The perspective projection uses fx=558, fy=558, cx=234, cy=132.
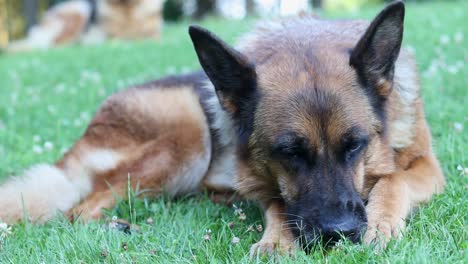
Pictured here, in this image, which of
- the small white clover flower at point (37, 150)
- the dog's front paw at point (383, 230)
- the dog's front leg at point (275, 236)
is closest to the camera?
the dog's front paw at point (383, 230)

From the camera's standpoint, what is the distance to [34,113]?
20.5 ft

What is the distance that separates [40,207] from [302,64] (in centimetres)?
188

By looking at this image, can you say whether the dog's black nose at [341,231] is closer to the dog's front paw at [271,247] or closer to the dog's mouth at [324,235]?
the dog's mouth at [324,235]

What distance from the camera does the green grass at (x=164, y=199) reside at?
2621mm

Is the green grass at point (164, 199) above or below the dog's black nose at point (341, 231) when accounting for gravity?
below

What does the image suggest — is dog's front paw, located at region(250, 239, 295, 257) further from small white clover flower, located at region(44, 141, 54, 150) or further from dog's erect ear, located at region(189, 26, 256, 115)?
small white clover flower, located at region(44, 141, 54, 150)

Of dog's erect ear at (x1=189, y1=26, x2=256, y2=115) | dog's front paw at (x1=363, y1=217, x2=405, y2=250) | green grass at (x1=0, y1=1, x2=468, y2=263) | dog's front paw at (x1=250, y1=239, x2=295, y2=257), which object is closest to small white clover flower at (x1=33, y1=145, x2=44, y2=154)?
green grass at (x1=0, y1=1, x2=468, y2=263)

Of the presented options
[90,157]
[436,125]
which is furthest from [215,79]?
[436,125]

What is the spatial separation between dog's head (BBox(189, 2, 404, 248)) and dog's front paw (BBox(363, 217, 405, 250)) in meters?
0.06

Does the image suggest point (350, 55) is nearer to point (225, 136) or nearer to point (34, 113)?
point (225, 136)

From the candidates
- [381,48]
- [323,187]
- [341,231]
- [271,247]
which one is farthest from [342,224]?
[381,48]

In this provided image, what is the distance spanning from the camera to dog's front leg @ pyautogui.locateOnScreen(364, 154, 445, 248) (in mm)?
2703

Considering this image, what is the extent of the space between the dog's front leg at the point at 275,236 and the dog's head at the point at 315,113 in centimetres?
6

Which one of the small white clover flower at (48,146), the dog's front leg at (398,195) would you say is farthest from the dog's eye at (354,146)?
the small white clover flower at (48,146)
